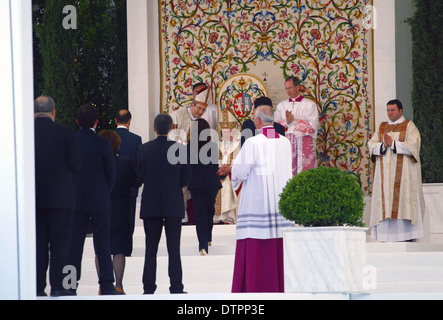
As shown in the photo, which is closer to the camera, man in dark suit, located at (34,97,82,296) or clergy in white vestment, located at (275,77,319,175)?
man in dark suit, located at (34,97,82,296)

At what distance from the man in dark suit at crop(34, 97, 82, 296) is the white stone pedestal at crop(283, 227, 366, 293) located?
1.70m

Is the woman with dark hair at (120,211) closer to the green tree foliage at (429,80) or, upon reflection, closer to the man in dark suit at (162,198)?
the man in dark suit at (162,198)

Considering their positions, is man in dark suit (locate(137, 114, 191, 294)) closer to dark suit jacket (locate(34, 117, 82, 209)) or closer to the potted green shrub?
dark suit jacket (locate(34, 117, 82, 209))

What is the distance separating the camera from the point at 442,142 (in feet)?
39.9

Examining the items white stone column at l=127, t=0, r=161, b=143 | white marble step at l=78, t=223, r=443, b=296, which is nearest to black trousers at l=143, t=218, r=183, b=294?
white marble step at l=78, t=223, r=443, b=296

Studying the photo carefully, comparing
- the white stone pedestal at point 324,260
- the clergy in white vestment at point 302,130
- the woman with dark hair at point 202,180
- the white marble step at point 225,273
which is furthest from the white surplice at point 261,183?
the clergy in white vestment at point 302,130

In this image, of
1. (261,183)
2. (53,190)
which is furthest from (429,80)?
(53,190)

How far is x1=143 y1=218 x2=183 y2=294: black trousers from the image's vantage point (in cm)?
772

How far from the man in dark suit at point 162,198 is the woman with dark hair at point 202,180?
56.7 inches

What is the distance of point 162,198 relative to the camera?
7770 mm

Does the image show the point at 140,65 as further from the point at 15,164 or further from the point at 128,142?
the point at 15,164

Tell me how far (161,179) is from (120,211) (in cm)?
51

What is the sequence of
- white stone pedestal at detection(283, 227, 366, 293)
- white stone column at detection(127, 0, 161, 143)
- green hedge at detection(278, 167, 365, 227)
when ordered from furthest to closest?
white stone column at detection(127, 0, 161, 143), green hedge at detection(278, 167, 365, 227), white stone pedestal at detection(283, 227, 366, 293)

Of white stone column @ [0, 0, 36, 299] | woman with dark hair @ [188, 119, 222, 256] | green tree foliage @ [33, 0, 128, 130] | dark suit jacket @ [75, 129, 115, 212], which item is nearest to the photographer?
white stone column @ [0, 0, 36, 299]
